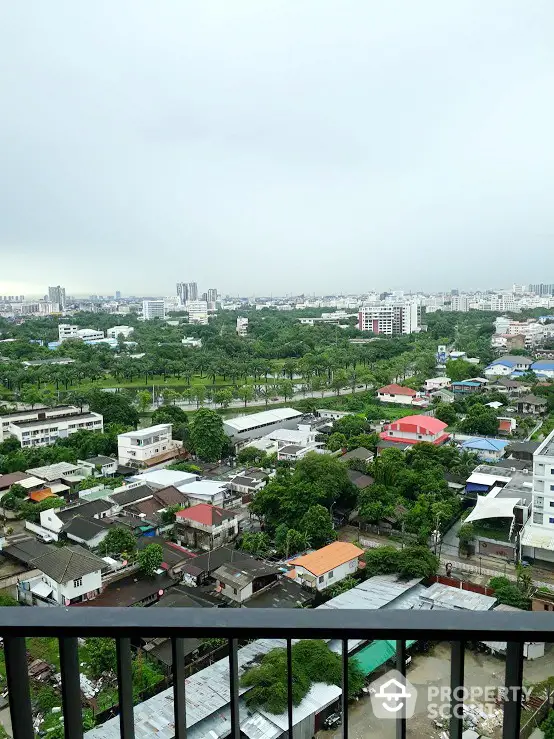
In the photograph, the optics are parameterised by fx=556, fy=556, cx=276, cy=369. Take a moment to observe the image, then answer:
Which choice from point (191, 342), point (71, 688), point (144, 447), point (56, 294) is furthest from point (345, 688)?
point (56, 294)

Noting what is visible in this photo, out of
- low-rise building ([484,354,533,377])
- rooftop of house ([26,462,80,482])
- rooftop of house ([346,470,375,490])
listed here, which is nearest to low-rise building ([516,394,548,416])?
low-rise building ([484,354,533,377])

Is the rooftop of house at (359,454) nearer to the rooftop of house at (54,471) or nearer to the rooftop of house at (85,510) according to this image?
the rooftop of house at (85,510)

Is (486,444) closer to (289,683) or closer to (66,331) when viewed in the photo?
(289,683)

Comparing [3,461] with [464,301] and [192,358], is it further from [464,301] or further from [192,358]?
[464,301]

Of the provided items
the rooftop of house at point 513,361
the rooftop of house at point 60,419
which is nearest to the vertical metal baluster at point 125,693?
the rooftop of house at point 60,419

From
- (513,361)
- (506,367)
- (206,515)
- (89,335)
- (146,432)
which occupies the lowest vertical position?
(206,515)

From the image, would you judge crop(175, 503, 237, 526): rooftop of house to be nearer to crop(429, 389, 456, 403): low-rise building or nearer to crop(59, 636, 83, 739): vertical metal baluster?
crop(59, 636, 83, 739): vertical metal baluster
